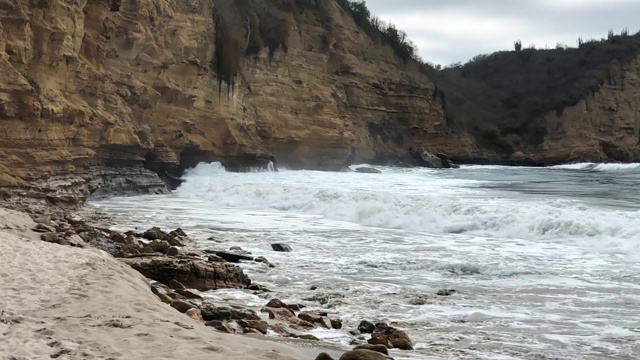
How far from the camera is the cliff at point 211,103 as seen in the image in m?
15.0

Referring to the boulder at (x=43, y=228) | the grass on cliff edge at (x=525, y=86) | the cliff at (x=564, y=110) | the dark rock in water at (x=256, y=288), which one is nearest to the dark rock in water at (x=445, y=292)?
the dark rock in water at (x=256, y=288)

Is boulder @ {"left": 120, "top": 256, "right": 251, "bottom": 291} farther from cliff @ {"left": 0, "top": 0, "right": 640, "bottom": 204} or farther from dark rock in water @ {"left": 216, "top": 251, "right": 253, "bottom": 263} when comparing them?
cliff @ {"left": 0, "top": 0, "right": 640, "bottom": 204}

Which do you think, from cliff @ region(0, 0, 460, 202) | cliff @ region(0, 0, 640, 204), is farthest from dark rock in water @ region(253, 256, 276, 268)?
cliff @ region(0, 0, 460, 202)

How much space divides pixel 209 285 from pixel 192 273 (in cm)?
26

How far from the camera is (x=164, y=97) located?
23719 mm

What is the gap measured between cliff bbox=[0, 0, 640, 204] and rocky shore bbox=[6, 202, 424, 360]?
12.3ft

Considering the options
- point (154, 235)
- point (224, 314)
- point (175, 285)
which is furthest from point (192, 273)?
point (154, 235)

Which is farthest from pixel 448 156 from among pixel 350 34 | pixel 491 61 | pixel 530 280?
pixel 530 280

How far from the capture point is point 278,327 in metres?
6.14

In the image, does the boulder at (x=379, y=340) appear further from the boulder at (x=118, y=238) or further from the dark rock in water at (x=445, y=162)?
the dark rock in water at (x=445, y=162)

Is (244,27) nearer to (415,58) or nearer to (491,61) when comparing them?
(415,58)

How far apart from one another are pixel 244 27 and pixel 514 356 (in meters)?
29.9

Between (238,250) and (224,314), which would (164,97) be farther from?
(224,314)

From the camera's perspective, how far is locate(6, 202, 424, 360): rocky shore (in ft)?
19.2
